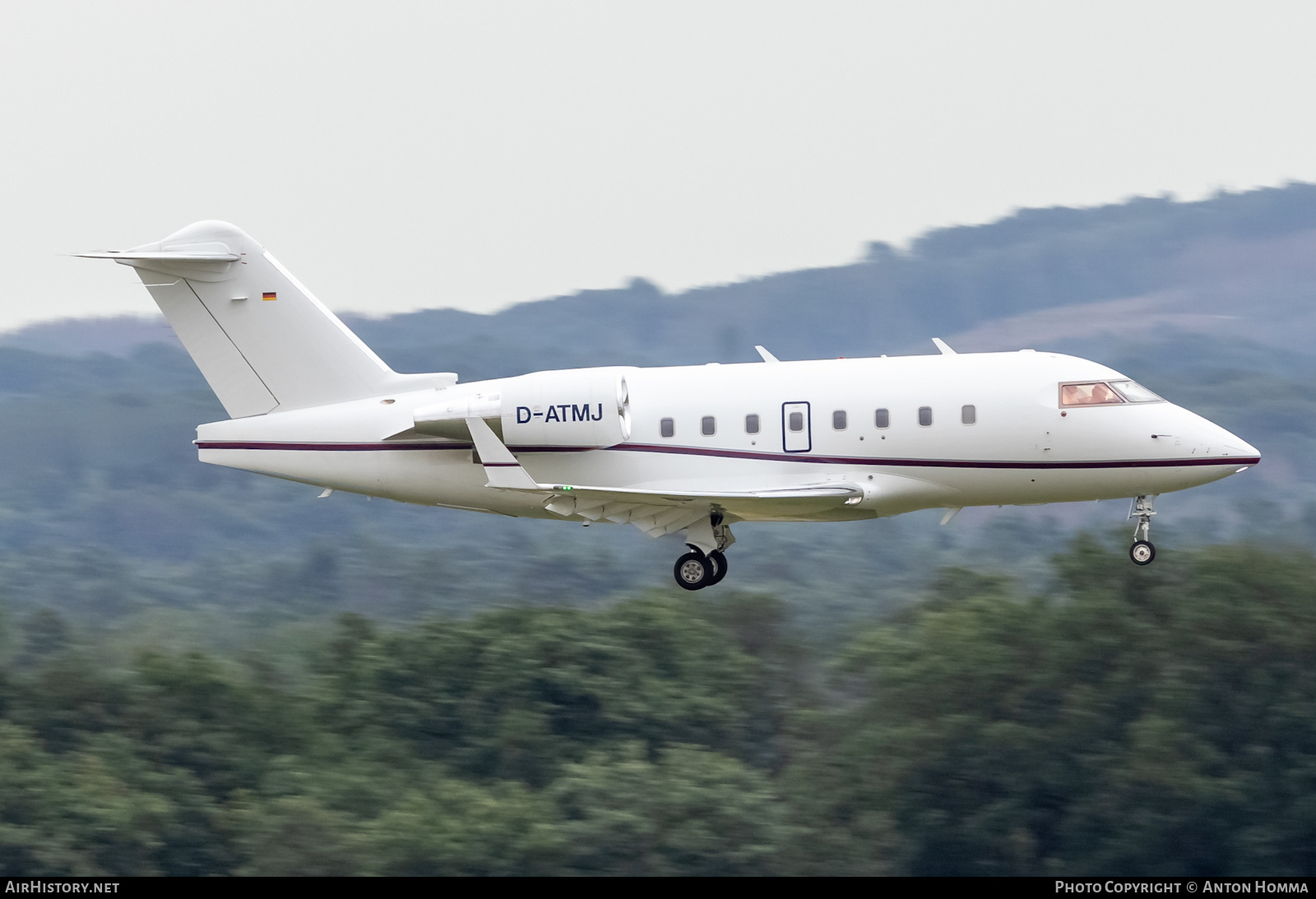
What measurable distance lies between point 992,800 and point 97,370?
293ft

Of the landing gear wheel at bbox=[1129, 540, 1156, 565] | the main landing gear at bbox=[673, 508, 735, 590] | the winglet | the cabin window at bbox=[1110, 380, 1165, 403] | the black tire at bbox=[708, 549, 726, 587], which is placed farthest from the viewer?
the black tire at bbox=[708, 549, 726, 587]

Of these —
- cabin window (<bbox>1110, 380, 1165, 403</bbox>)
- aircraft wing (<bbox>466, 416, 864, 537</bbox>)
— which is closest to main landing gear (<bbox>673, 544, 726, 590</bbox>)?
aircraft wing (<bbox>466, 416, 864, 537</bbox>)

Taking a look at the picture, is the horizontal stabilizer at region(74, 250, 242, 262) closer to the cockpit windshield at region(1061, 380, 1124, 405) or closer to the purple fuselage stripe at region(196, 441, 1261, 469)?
the purple fuselage stripe at region(196, 441, 1261, 469)

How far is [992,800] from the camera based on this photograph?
4181 centimetres

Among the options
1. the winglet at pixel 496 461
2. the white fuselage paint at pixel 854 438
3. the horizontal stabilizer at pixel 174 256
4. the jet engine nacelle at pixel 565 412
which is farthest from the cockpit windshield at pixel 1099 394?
the horizontal stabilizer at pixel 174 256

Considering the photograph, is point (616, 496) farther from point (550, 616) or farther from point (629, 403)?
point (550, 616)

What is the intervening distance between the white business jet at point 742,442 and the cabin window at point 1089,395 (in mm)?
29

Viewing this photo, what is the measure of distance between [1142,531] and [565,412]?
9.51 metres

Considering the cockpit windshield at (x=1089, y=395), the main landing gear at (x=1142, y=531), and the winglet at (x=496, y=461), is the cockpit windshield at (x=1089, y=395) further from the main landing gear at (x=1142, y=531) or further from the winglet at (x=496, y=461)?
the winglet at (x=496, y=461)

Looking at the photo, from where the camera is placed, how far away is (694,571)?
86.1 feet

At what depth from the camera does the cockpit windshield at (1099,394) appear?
24.5 metres

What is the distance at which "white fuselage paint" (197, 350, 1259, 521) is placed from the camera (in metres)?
24.4

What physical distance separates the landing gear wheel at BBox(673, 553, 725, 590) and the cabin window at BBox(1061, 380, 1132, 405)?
6406 mm
